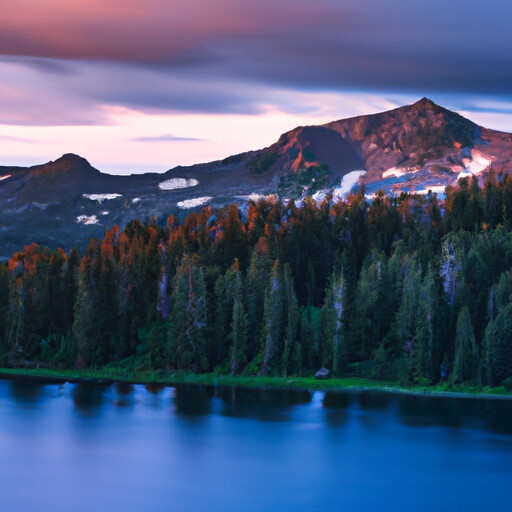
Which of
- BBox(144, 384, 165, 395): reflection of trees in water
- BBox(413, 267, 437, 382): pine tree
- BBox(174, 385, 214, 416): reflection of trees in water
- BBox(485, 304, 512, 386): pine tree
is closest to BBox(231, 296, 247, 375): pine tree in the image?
BBox(174, 385, 214, 416): reflection of trees in water

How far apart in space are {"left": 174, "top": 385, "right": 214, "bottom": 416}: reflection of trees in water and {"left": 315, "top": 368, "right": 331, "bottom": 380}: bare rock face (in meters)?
10.2

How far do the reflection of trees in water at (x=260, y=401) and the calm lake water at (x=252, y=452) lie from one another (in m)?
0.11

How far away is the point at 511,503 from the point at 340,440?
16863 mm

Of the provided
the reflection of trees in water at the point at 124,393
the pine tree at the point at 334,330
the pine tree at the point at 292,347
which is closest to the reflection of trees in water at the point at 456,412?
the pine tree at the point at 334,330

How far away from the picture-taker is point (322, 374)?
284ft

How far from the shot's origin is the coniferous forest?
285ft

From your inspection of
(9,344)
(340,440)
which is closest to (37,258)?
(9,344)

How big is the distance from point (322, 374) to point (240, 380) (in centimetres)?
846

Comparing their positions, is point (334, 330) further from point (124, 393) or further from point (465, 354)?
point (124, 393)

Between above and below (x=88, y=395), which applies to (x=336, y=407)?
above

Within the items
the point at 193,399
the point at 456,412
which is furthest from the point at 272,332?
the point at 456,412

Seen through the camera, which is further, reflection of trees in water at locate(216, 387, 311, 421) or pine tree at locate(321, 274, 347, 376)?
pine tree at locate(321, 274, 347, 376)

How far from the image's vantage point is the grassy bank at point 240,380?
263ft

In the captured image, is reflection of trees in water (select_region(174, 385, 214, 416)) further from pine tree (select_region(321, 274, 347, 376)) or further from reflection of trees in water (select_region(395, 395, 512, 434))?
A: reflection of trees in water (select_region(395, 395, 512, 434))
